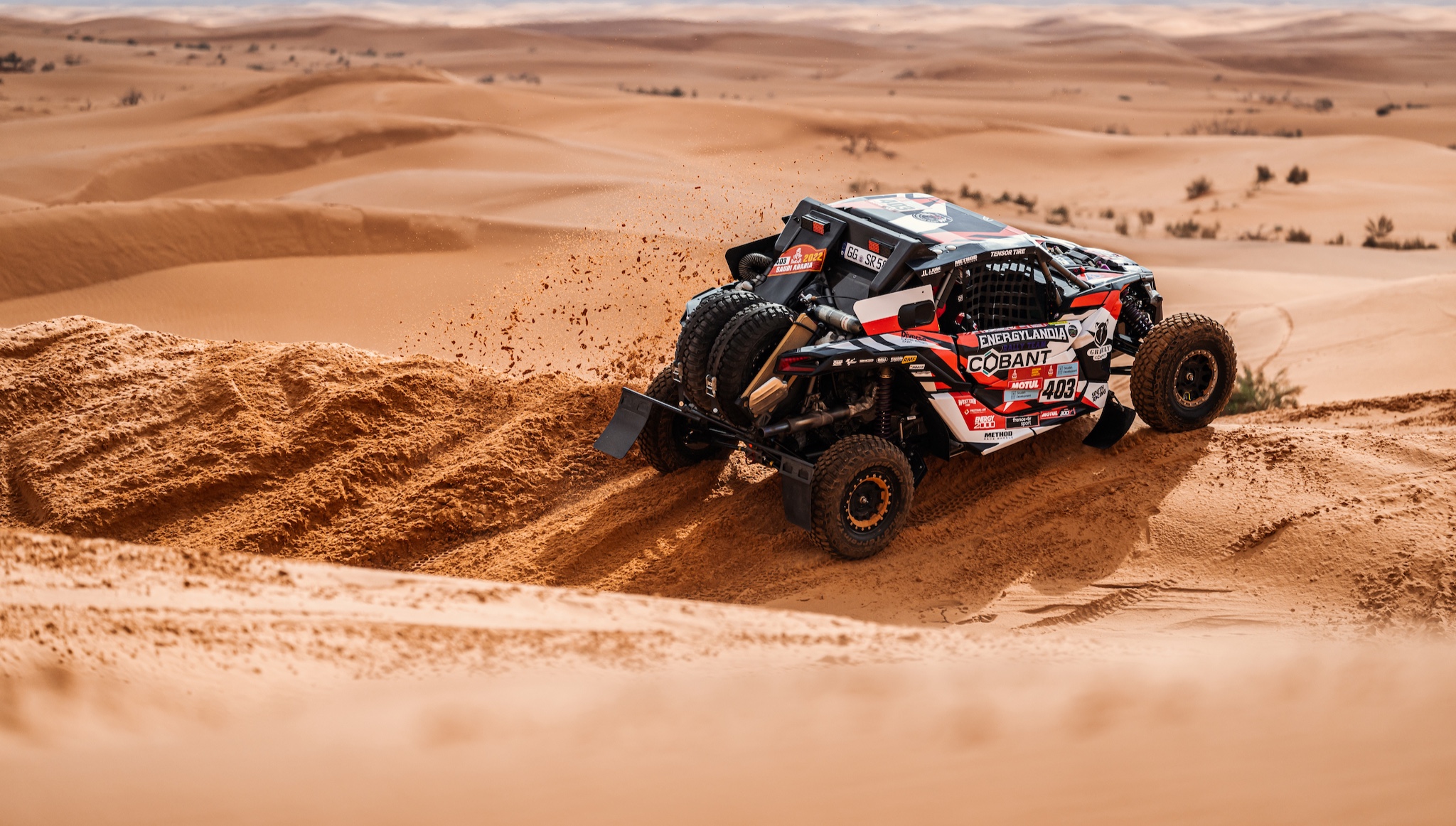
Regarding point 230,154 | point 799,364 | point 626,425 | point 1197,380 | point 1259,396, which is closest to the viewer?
point 799,364

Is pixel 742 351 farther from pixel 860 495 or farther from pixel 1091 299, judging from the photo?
pixel 1091 299

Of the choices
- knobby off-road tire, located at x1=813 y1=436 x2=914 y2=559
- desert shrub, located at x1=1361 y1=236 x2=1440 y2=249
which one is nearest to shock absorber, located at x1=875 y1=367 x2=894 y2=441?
knobby off-road tire, located at x1=813 y1=436 x2=914 y2=559

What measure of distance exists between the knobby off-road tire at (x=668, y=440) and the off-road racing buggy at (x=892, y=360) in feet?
0.05

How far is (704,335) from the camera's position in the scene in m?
7.55

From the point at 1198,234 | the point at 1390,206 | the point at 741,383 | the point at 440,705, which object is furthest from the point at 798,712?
the point at 1390,206

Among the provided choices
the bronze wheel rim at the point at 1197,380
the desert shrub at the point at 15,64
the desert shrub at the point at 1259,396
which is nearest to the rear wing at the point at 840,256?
the bronze wheel rim at the point at 1197,380

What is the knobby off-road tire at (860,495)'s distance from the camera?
717 centimetres

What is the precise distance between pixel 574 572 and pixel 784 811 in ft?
16.0

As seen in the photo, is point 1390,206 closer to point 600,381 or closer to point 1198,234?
point 1198,234

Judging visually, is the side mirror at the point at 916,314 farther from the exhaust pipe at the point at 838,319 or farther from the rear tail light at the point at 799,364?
the rear tail light at the point at 799,364

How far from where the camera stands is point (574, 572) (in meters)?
7.64

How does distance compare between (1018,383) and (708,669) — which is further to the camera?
(1018,383)

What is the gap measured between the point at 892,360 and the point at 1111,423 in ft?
7.87

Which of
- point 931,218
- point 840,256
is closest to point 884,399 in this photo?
point 840,256
